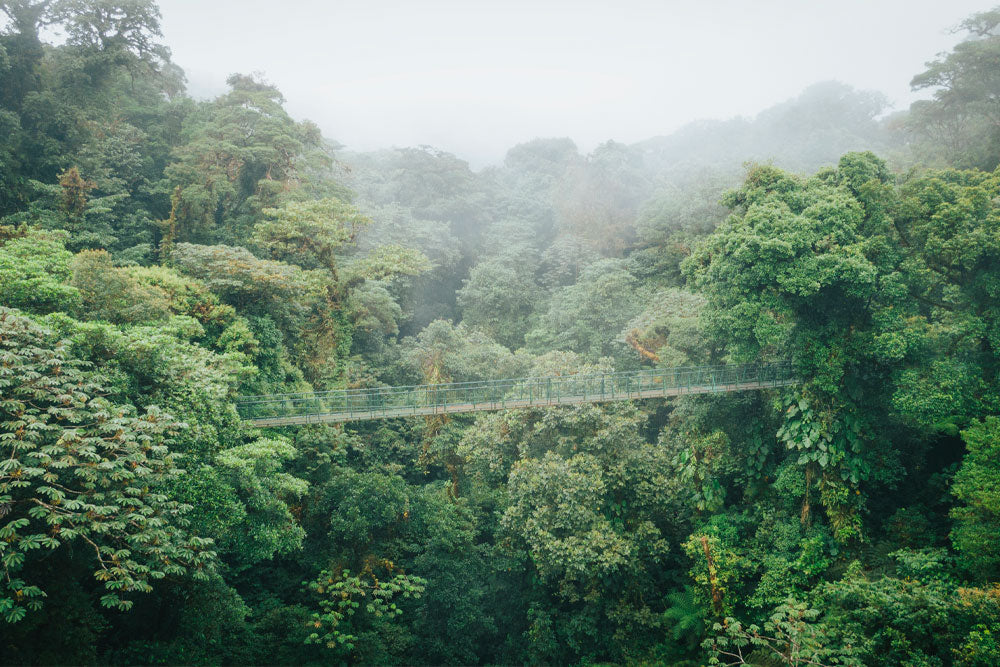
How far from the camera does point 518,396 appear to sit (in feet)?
38.6

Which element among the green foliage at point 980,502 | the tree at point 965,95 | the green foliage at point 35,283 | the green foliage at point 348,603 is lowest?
the green foliage at point 348,603

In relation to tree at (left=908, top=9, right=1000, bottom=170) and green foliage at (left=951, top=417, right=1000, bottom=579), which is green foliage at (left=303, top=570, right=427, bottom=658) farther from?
tree at (left=908, top=9, right=1000, bottom=170)

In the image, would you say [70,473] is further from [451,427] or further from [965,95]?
[965,95]

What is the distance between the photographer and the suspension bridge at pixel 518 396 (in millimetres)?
10414

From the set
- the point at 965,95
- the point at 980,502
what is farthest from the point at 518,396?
the point at 965,95

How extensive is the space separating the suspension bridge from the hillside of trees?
50cm

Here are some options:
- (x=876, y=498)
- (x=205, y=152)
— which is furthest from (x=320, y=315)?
(x=876, y=498)

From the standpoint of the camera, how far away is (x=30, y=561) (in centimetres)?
603

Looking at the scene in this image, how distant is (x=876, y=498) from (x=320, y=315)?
47.7 feet

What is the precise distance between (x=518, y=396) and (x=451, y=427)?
150 inches

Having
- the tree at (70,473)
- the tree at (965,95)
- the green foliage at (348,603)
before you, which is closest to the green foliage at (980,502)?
the green foliage at (348,603)

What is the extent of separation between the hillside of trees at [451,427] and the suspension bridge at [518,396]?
19.6 inches

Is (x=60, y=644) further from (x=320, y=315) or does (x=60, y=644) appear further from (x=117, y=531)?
(x=320, y=315)

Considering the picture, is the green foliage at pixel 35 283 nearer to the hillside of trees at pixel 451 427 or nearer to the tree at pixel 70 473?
the hillside of trees at pixel 451 427
